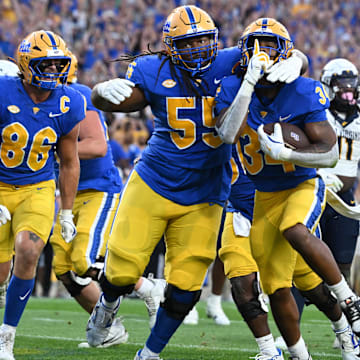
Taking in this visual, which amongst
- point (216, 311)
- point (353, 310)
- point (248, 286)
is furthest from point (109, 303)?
point (216, 311)

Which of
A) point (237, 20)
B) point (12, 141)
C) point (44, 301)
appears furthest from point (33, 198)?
point (237, 20)

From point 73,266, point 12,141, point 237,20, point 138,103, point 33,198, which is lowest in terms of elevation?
point 237,20

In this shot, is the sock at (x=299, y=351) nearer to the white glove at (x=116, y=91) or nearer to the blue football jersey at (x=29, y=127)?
the white glove at (x=116, y=91)

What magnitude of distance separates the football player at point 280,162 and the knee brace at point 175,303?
1.38 feet

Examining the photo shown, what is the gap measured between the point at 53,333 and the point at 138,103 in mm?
2851

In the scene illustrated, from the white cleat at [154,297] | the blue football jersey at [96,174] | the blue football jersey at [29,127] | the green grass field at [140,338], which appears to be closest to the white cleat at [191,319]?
the green grass field at [140,338]

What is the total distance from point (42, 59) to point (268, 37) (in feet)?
4.43

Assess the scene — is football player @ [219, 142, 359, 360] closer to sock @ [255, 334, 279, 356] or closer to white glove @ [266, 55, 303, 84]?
sock @ [255, 334, 279, 356]

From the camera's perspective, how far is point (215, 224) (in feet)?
13.4

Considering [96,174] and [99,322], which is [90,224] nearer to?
[96,174]

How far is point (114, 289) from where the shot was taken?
13.7 feet

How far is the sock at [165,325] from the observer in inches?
155

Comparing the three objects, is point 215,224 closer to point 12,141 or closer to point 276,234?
point 276,234

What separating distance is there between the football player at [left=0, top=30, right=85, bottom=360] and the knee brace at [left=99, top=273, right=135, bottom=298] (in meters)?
0.44
